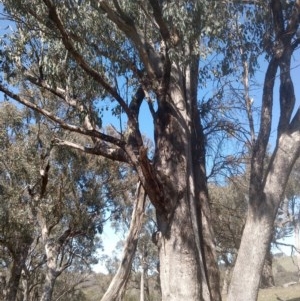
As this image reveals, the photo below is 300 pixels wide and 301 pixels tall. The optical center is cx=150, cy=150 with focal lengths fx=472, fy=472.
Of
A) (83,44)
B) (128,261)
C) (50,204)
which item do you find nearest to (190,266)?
(128,261)

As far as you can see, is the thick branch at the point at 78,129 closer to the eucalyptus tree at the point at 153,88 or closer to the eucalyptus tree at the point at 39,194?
the eucalyptus tree at the point at 153,88

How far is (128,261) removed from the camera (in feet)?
26.1

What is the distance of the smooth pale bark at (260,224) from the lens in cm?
546

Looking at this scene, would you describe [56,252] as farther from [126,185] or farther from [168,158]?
[168,158]

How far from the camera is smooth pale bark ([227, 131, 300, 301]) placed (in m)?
5.46

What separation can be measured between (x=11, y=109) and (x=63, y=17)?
8.89m

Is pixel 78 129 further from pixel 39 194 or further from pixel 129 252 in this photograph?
pixel 39 194

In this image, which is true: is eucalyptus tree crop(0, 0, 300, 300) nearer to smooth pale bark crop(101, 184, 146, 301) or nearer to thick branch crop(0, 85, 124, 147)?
thick branch crop(0, 85, 124, 147)

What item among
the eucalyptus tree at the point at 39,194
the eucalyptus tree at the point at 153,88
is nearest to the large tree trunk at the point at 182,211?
the eucalyptus tree at the point at 153,88

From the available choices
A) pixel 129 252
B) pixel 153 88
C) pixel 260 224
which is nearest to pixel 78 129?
pixel 153 88

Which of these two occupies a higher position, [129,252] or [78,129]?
[78,129]

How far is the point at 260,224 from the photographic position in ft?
18.3

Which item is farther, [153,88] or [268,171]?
[153,88]

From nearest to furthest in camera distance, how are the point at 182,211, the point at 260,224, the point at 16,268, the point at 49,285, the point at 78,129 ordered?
the point at 260,224
the point at 182,211
the point at 78,129
the point at 49,285
the point at 16,268
